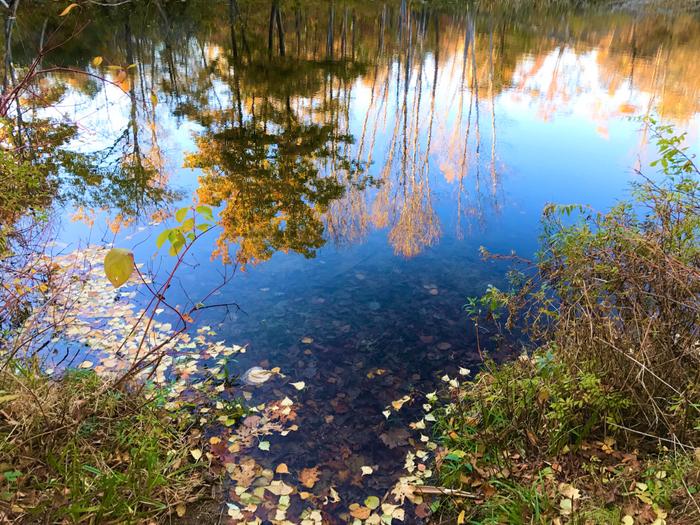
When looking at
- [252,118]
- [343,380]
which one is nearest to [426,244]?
[343,380]

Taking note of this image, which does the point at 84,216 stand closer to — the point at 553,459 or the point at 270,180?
the point at 270,180

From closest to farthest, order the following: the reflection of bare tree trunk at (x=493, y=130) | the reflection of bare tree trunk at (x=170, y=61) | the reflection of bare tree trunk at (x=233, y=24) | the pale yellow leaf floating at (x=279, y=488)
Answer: the pale yellow leaf floating at (x=279, y=488)
the reflection of bare tree trunk at (x=493, y=130)
the reflection of bare tree trunk at (x=170, y=61)
the reflection of bare tree trunk at (x=233, y=24)

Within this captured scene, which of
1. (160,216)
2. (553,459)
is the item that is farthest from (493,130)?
(553,459)

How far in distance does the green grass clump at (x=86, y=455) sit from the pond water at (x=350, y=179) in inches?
31.8

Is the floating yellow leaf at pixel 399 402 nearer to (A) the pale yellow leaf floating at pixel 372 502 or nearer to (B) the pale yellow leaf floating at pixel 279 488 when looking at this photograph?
(A) the pale yellow leaf floating at pixel 372 502

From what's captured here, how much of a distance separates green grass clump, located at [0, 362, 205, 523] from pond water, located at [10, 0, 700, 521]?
31.8 inches

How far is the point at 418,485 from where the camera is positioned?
355 centimetres

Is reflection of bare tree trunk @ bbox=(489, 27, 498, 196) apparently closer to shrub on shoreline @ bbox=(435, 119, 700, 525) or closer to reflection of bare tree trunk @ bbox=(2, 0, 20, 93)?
shrub on shoreline @ bbox=(435, 119, 700, 525)

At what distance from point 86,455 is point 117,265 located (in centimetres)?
187

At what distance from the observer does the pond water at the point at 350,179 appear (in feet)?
16.4

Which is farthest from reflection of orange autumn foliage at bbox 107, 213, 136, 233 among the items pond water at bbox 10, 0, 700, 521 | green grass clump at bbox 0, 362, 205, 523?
green grass clump at bbox 0, 362, 205, 523

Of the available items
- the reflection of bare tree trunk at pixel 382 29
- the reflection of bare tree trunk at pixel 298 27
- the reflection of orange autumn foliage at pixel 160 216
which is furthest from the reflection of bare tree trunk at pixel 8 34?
the reflection of bare tree trunk at pixel 382 29

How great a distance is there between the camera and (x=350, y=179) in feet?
33.7

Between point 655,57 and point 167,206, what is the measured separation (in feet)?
88.3
